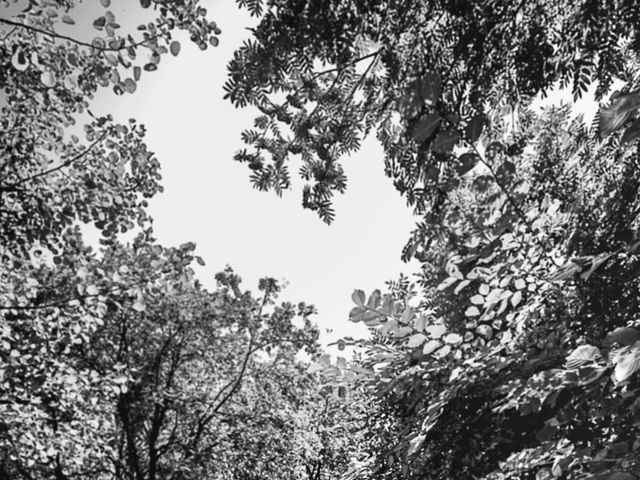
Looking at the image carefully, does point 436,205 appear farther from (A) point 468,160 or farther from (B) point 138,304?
(B) point 138,304

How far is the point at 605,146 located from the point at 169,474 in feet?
47.8

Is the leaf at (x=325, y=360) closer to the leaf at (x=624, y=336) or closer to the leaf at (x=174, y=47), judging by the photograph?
the leaf at (x=624, y=336)

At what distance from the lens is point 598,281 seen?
2709mm

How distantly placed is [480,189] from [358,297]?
2.24 ft

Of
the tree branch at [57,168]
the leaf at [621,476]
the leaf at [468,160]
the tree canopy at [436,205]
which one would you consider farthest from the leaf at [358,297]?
the tree branch at [57,168]

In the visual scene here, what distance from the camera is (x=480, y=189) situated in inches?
59.1

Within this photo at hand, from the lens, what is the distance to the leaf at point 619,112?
2.67 ft

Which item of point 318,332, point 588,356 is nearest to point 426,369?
point 588,356

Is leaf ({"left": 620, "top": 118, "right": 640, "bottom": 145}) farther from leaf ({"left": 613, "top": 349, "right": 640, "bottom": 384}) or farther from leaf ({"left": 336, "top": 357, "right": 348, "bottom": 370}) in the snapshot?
leaf ({"left": 336, "top": 357, "right": 348, "bottom": 370})

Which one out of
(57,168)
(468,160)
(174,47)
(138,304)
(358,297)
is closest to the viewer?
(468,160)

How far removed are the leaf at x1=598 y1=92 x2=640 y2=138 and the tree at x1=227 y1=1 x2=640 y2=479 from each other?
553 mm

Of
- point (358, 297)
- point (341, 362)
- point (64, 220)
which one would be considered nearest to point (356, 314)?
point (358, 297)

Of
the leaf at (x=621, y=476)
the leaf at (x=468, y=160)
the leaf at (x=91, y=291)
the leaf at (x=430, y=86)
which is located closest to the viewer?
the leaf at (x=621, y=476)

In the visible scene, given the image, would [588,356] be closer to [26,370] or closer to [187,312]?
[26,370]
